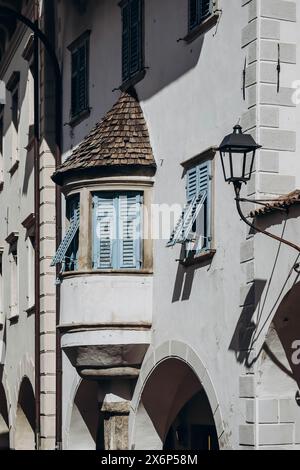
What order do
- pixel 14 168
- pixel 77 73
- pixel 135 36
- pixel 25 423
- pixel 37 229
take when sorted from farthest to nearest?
pixel 14 168 → pixel 25 423 → pixel 37 229 → pixel 77 73 → pixel 135 36

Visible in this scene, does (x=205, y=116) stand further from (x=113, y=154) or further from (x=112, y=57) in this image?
(x=112, y=57)

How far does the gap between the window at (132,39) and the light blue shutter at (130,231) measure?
199cm

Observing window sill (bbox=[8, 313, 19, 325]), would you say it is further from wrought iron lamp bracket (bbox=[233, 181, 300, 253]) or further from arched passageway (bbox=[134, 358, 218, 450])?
wrought iron lamp bracket (bbox=[233, 181, 300, 253])

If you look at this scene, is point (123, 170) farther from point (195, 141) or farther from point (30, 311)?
point (30, 311)

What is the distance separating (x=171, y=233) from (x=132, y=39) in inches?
136

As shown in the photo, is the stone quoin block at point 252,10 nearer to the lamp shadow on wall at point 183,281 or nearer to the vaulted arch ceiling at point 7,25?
the lamp shadow on wall at point 183,281

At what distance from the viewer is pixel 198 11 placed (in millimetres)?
18656

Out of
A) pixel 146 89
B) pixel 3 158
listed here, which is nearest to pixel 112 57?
pixel 146 89

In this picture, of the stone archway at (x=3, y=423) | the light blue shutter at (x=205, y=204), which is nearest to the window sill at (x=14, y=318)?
the stone archway at (x=3, y=423)

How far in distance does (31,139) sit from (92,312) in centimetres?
759

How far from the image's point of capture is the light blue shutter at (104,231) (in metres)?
20.1

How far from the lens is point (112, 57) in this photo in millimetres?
22141

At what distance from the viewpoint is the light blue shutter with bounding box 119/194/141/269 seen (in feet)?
65.7

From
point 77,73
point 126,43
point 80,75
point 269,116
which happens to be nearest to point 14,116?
point 77,73
